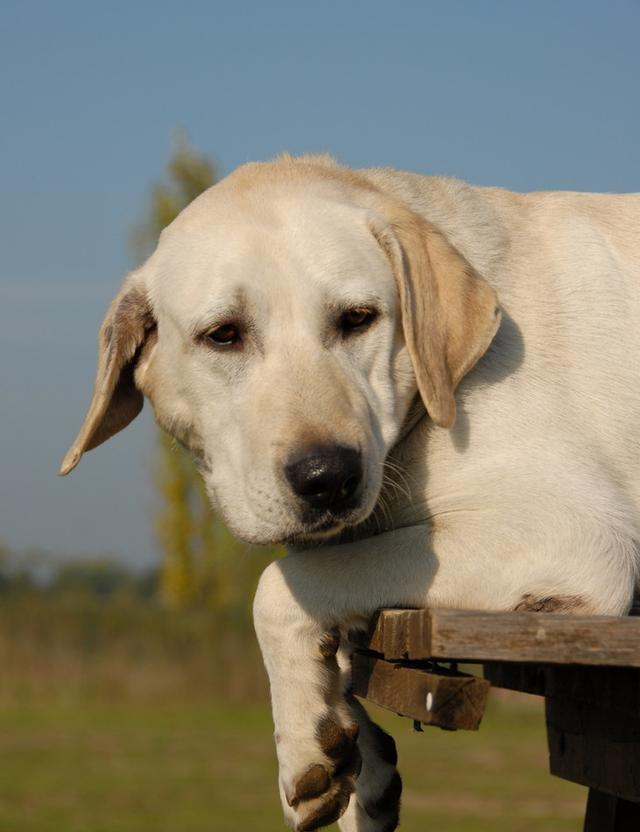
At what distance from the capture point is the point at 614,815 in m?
4.25

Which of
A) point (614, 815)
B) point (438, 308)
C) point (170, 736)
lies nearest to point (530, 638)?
point (438, 308)

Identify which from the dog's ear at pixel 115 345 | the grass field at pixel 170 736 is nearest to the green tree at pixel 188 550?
the grass field at pixel 170 736

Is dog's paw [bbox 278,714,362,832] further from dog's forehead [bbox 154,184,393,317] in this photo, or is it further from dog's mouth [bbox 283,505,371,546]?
dog's forehead [bbox 154,184,393,317]

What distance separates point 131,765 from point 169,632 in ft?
14.4

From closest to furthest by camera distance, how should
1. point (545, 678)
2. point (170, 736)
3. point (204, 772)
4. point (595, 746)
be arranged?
point (595, 746) → point (545, 678) → point (204, 772) → point (170, 736)

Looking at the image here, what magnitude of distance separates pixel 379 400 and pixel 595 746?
1122 millimetres

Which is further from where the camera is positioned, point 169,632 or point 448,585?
point 169,632

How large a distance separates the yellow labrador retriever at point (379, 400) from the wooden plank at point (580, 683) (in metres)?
0.20

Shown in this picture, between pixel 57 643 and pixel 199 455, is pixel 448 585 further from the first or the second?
pixel 57 643

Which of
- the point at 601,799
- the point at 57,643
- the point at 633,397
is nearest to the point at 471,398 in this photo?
the point at 633,397

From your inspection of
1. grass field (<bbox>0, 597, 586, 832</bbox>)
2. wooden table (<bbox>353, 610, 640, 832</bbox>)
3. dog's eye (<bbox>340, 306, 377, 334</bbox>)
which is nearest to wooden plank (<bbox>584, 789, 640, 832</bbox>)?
wooden table (<bbox>353, 610, 640, 832</bbox>)

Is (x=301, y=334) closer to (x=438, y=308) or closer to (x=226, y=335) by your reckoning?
(x=226, y=335)

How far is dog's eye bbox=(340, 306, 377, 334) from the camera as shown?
12.8 feet

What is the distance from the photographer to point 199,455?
14.0 feet
